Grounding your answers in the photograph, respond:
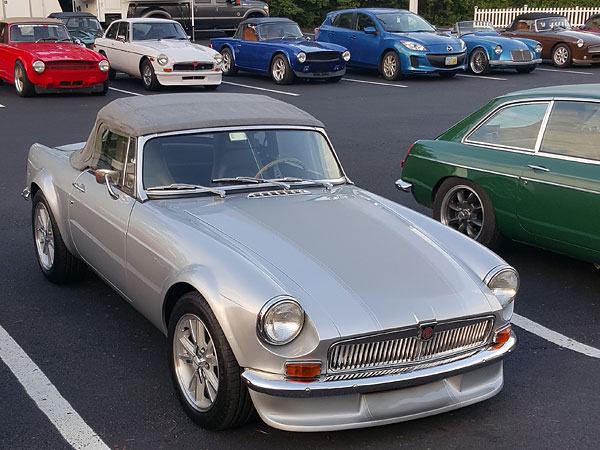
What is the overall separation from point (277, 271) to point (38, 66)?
13.5 metres

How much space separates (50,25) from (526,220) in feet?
44.9

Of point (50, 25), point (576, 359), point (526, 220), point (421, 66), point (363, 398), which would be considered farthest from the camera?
point (421, 66)

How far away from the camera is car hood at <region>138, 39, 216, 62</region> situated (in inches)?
699

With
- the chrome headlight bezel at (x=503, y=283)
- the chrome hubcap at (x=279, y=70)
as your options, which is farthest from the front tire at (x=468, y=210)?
the chrome hubcap at (x=279, y=70)

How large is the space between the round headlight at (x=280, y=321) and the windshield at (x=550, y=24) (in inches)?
853

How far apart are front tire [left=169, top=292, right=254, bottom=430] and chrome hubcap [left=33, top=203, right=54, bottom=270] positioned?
2.30 m

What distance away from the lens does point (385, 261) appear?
4395mm

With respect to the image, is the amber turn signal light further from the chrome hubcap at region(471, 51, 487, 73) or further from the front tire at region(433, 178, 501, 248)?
the chrome hubcap at region(471, 51, 487, 73)

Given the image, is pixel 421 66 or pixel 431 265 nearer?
pixel 431 265

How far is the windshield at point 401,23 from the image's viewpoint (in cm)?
2050

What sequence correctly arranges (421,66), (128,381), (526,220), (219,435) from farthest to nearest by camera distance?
1. (421,66)
2. (526,220)
3. (128,381)
4. (219,435)

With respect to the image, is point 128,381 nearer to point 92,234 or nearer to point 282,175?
point 92,234

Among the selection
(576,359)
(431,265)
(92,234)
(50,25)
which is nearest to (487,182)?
(576,359)

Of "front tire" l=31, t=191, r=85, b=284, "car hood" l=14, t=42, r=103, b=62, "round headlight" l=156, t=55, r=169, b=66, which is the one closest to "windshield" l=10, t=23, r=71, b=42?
"car hood" l=14, t=42, r=103, b=62
